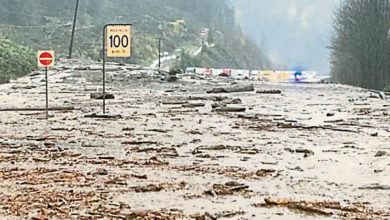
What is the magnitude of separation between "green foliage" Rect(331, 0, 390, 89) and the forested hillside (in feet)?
73.3

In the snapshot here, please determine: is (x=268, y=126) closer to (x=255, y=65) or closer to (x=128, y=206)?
(x=128, y=206)

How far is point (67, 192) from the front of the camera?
4.73 meters

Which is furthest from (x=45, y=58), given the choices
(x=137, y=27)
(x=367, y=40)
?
(x=137, y=27)

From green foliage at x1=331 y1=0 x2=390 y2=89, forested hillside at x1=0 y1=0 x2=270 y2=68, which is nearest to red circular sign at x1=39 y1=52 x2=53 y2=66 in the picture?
green foliage at x1=331 y1=0 x2=390 y2=89

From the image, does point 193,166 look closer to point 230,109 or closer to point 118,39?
point 118,39

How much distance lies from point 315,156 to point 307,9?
143m

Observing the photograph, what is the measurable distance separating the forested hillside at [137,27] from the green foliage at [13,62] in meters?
23.4

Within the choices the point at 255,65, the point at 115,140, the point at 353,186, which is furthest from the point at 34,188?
the point at 255,65

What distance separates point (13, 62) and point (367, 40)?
18866 mm

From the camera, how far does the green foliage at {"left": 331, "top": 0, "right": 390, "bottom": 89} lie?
32.2 metres

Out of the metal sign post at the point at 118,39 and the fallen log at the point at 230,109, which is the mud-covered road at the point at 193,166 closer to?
the fallen log at the point at 230,109

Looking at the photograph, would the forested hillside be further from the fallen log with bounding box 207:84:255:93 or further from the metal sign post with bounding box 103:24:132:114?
the metal sign post with bounding box 103:24:132:114

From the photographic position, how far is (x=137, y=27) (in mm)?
82812

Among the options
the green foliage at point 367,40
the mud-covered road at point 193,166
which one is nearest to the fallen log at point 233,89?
the mud-covered road at point 193,166
